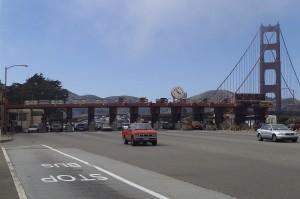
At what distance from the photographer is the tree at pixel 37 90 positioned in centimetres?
17875

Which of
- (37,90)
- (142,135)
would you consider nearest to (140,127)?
(142,135)

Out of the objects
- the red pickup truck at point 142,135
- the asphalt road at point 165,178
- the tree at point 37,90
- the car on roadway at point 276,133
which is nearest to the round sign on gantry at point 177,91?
the tree at point 37,90

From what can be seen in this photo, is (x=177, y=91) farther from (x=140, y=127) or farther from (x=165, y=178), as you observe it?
(x=165, y=178)

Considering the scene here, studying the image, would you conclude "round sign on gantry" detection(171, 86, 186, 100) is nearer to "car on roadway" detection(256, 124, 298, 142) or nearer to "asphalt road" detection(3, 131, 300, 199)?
"car on roadway" detection(256, 124, 298, 142)

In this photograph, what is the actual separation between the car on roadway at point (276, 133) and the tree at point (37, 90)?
135 m

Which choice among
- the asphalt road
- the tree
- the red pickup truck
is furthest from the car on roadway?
the tree

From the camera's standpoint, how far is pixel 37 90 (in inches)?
7451

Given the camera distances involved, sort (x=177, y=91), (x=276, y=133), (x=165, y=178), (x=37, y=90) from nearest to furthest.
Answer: (x=165, y=178)
(x=276, y=133)
(x=177, y=91)
(x=37, y=90)

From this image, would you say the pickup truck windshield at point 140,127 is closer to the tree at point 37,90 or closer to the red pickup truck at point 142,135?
the red pickup truck at point 142,135

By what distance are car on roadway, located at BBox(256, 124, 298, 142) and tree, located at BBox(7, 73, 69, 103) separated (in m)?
135

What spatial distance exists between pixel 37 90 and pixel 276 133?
15131cm

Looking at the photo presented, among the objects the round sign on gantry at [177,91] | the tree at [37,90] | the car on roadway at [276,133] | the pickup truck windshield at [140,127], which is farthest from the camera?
the tree at [37,90]

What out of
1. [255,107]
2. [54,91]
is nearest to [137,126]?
[255,107]

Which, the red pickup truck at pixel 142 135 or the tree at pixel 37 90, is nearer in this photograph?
the red pickup truck at pixel 142 135
